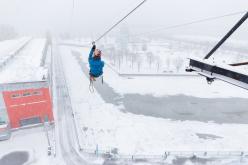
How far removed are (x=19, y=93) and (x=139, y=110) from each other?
59.2 ft

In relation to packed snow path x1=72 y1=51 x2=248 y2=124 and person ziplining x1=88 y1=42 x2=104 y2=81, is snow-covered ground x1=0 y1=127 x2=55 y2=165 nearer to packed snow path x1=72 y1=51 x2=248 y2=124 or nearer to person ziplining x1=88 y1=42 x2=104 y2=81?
packed snow path x1=72 y1=51 x2=248 y2=124

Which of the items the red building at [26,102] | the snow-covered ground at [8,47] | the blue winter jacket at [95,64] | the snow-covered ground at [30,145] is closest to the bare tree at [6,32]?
the snow-covered ground at [8,47]

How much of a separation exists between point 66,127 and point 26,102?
613 cm

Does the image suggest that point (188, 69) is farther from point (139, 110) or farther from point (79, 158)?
point (139, 110)

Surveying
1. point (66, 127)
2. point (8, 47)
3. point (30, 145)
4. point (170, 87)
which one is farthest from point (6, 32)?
point (30, 145)

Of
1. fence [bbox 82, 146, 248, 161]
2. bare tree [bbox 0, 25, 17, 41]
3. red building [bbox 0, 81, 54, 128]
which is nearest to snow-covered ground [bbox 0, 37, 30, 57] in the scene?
red building [bbox 0, 81, 54, 128]

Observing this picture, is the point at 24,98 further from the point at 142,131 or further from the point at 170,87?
the point at 170,87

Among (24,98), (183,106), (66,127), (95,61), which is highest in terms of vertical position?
(95,61)

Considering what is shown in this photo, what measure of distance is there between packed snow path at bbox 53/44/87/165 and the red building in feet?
7.27

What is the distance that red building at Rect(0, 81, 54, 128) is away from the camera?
23.8m

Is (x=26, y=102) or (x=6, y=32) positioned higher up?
(x=6, y=32)

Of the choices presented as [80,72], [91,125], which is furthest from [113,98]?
[80,72]

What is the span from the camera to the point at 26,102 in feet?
82.0

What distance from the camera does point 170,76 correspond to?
168 feet
